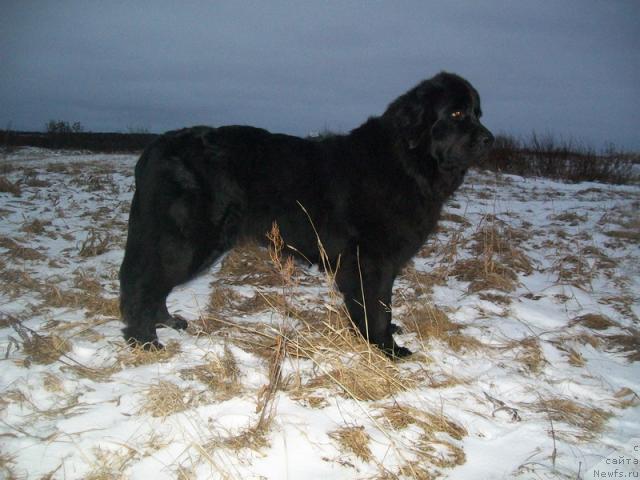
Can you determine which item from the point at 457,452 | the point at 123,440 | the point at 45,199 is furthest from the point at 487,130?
the point at 45,199

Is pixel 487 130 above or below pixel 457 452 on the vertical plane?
above

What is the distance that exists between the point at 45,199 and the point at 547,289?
6.41m

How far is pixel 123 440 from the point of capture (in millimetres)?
1754

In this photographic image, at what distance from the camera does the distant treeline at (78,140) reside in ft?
49.3

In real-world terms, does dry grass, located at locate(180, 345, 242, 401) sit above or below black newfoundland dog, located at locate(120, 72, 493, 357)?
below

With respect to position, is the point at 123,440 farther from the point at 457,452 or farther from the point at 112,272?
the point at 112,272

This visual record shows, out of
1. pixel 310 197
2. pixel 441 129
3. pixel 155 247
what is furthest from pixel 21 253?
pixel 441 129

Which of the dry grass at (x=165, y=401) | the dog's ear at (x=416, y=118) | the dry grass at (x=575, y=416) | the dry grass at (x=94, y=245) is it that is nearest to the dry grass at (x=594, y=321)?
the dry grass at (x=575, y=416)

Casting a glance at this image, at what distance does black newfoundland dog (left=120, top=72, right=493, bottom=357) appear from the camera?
274cm

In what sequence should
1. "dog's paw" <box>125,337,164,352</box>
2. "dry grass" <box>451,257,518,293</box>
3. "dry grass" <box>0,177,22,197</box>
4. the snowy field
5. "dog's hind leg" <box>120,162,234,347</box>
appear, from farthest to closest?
1. "dry grass" <box>0,177,22,197</box>
2. "dry grass" <box>451,257,518,293</box>
3. "dog's hind leg" <box>120,162,234,347</box>
4. "dog's paw" <box>125,337,164,352</box>
5. the snowy field

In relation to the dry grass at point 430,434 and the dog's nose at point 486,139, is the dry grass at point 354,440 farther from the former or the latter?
the dog's nose at point 486,139

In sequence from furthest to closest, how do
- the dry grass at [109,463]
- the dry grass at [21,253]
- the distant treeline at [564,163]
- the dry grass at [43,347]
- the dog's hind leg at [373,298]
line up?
the distant treeline at [564,163] → the dry grass at [21,253] → the dog's hind leg at [373,298] → the dry grass at [43,347] → the dry grass at [109,463]

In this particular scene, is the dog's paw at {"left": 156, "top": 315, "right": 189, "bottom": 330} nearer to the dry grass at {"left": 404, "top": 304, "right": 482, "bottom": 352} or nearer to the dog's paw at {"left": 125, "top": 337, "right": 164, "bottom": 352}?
the dog's paw at {"left": 125, "top": 337, "right": 164, "bottom": 352}

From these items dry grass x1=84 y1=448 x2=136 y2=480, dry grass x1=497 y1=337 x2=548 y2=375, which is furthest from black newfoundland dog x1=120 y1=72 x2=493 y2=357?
dry grass x1=84 y1=448 x2=136 y2=480
